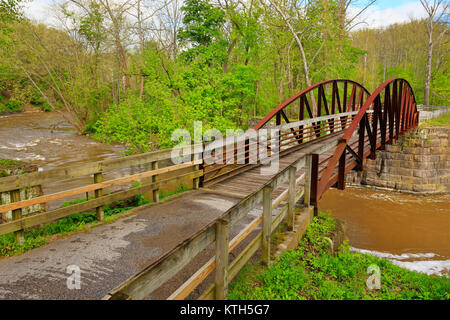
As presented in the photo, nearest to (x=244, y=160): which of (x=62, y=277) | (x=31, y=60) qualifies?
(x=62, y=277)

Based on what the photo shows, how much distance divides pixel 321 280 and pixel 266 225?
112 centimetres

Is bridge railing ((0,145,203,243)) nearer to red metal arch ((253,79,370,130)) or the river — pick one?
red metal arch ((253,79,370,130))

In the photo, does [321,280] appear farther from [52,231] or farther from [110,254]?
[52,231]

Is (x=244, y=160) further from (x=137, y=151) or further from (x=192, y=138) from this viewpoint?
(x=137, y=151)

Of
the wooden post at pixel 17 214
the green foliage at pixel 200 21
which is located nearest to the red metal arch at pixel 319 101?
the wooden post at pixel 17 214

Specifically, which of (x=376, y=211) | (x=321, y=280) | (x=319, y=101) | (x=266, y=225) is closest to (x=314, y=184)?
(x=321, y=280)

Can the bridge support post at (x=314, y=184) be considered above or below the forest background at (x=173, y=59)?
below

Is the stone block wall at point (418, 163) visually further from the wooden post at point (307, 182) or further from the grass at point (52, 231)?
the grass at point (52, 231)

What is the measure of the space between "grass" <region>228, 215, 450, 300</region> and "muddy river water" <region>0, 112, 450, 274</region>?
4.69 m

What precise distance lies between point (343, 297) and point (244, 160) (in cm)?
567

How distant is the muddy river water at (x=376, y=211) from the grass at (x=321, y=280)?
469 cm

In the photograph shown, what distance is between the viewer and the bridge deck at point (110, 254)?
3.09m

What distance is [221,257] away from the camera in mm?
2770

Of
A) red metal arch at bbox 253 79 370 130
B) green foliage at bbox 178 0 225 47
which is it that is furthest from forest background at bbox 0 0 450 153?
red metal arch at bbox 253 79 370 130
